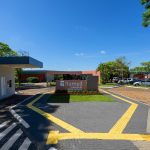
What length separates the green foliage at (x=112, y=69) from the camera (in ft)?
203

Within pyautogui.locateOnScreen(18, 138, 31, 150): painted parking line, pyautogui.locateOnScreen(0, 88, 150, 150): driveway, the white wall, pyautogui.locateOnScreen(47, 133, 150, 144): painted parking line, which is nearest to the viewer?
pyautogui.locateOnScreen(18, 138, 31, 150): painted parking line

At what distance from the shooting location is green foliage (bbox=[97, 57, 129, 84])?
61.8 m

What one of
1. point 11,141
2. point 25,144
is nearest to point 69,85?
point 11,141

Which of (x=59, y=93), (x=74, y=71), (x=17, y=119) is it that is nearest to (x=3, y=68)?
(x=59, y=93)

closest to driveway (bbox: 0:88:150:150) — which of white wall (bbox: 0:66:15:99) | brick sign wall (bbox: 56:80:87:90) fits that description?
white wall (bbox: 0:66:15:99)

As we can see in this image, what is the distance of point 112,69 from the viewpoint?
65.1 m

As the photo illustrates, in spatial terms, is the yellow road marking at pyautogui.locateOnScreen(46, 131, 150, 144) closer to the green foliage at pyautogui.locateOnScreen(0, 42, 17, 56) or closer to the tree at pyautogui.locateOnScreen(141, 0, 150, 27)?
the tree at pyautogui.locateOnScreen(141, 0, 150, 27)

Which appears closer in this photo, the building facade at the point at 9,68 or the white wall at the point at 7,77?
the building facade at the point at 9,68

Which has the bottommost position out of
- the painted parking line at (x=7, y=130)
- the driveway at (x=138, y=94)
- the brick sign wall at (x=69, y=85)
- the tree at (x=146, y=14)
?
the painted parking line at (x=7, y=130)

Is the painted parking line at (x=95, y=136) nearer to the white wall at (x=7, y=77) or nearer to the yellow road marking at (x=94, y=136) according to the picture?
the yellow road marking at (x=94, y=136)

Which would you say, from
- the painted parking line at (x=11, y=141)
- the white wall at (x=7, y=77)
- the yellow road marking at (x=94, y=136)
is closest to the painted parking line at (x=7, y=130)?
the painted parking line at (x=11, y=141)

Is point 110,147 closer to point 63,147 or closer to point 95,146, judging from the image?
point 95,146

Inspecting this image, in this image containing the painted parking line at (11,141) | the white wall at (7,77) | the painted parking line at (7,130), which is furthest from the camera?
the white wall at (7,77)

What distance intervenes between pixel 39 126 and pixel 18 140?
234 centimetres
